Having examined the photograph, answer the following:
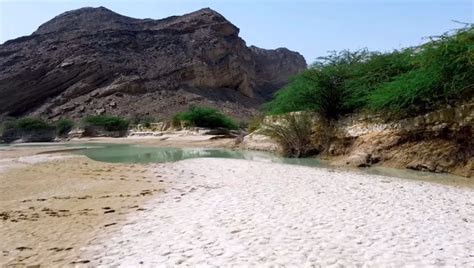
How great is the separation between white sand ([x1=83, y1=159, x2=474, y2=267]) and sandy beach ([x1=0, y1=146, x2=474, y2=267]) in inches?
0.6

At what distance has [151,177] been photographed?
1234 cm

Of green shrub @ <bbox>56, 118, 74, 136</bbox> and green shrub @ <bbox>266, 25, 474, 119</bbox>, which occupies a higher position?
green shrub @ <bbox>266, 25, 474, 119</bbox>

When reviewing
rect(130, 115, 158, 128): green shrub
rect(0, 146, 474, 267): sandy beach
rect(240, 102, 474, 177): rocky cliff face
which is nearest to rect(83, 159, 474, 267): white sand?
rect(0, 146, 474, 267): sandy beach

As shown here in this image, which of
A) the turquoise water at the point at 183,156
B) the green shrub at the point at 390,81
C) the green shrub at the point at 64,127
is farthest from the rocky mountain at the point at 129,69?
the green shrub at the point at 390,81

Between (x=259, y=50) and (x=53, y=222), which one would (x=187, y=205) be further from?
(x=259, y=50)

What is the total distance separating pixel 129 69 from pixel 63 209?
78.6m

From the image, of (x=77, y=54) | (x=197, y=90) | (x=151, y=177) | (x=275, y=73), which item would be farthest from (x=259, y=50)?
(x=151, y=177)

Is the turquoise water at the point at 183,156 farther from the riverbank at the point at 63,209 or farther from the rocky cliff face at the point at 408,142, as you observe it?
the riverbank at the point at 63,209

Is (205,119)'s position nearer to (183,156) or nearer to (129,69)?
(183,156)

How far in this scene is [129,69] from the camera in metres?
83.0

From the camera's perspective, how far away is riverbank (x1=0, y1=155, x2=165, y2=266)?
5438 millimetres

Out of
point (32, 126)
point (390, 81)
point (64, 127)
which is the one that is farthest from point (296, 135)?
point (32, 126)

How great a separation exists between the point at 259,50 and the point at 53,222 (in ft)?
432

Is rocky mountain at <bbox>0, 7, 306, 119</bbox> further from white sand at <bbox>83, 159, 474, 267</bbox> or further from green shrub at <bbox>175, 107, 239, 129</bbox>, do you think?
white sand at <bbox>83, 159, 474, 267</bbox>
